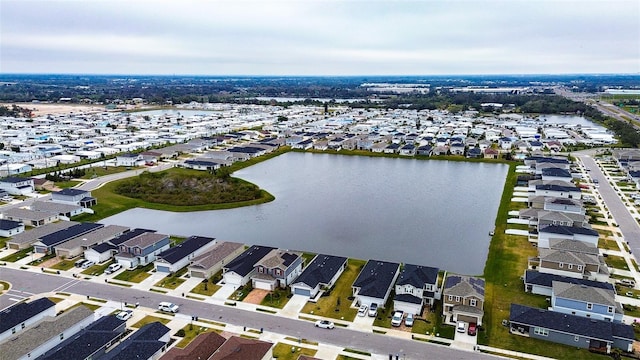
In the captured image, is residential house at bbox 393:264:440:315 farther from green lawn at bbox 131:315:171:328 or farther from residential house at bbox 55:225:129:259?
residential house at bbox 55:225:129:259

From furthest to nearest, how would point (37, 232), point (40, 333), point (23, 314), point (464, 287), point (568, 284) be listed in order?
1. point (37, 232)
2. point (568, 284)
3. point (464, 287)
4. point (23, 314)
5. point (40, 333)

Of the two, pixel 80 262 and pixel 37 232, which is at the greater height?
pixel 37 232

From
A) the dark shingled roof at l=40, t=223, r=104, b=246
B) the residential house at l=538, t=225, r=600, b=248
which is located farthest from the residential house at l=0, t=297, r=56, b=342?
the residential house at l=538, t=225, r=600, b=248

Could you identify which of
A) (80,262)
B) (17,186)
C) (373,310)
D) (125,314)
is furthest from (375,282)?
(17,186)

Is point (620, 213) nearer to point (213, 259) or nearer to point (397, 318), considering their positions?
point (397, 318)

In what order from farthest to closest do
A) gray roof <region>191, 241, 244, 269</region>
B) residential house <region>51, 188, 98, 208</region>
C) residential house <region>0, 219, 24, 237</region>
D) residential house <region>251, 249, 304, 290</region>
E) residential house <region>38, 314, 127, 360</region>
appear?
1. residential house <region>51, 188, 98, 208</region>
2. residential house <region>0, 219, 24, 237</region>
3. gray roof <region>191, 241, 244, 269</region>
4. residential house <region>251, 249, 304, 290</region>
5. residential house <region>38, 314, 127, 360</region>

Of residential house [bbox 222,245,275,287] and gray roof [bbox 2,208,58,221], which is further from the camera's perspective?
gray roof [bbox 2,208,58,221]

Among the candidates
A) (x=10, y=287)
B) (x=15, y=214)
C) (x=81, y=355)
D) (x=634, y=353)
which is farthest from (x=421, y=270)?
(x=15, y=214)

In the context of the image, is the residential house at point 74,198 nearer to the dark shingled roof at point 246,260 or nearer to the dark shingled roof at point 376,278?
the dark shingled roof at point 246,260
